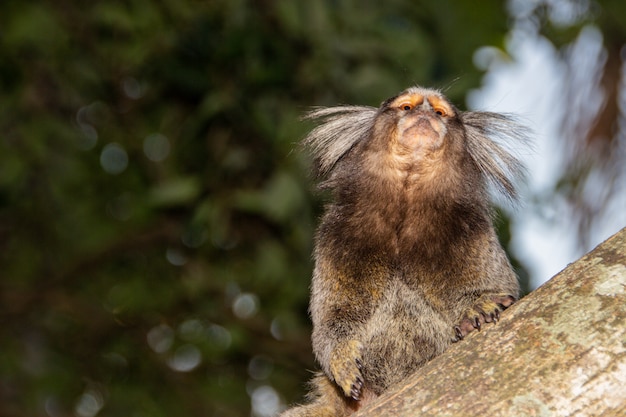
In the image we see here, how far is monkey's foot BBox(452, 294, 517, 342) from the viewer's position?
9.66 ft

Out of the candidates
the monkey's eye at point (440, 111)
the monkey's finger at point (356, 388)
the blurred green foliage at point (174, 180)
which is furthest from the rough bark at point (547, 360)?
the blurred green foliage at point (174, 180)

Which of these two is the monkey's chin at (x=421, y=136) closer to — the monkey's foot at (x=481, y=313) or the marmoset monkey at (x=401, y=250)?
the marmoset monkey at (x=401, y=250)

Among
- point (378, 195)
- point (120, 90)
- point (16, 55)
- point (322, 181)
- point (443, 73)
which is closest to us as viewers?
point (378, 195)

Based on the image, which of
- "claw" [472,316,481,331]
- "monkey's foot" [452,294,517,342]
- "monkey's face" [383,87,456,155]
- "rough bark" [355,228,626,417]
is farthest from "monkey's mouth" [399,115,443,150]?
"rough bark" [355,228,626,417]

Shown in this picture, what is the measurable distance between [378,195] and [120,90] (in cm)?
307

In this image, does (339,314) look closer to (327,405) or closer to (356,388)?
(356,388)

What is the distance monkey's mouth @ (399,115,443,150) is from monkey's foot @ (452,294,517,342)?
0.73m

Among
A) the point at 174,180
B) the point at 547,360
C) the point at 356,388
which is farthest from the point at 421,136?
the point at 174,180

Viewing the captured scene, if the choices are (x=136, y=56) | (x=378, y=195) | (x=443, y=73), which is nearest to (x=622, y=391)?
(x=378, y=195)

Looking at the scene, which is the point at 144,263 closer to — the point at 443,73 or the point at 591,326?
the point at 443,73

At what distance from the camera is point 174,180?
18.5ft

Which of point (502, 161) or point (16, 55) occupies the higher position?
point (16, 55)

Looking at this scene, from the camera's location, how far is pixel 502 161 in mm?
3857

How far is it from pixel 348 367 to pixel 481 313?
1.87 feet
